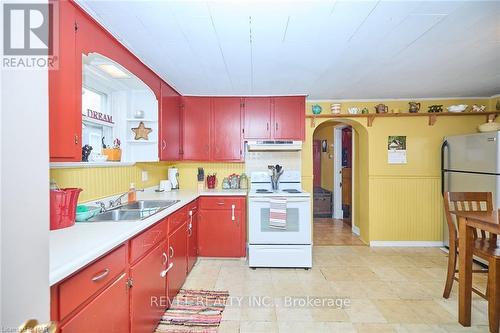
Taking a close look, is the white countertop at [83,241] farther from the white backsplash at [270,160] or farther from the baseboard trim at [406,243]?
the baseboard trim at [406,243]

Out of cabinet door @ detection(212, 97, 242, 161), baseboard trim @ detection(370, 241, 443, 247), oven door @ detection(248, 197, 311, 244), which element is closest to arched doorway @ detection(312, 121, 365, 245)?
baseboard trim @ detection(370, 241, 443, 247)

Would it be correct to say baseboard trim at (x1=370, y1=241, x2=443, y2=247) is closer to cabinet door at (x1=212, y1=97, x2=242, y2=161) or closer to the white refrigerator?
the white refrigerator

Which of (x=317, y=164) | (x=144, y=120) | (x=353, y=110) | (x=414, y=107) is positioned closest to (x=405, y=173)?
(x=414, y=107)

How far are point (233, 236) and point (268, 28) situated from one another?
2437 millimetres

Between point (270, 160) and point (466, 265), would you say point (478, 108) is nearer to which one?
point (466, 265)

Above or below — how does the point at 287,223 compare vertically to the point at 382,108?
below

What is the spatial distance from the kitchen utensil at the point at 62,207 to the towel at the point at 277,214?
204 cm

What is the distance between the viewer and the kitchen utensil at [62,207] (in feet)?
4.76

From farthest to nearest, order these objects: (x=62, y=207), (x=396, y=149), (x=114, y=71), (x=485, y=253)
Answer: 1. (x=396, y=149)
2. (x=114, y=71)
3. (x=485, y=253)
4. (x=62, y=207)

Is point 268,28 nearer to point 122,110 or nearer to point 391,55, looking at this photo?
point 391,55

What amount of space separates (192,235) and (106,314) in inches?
67.6

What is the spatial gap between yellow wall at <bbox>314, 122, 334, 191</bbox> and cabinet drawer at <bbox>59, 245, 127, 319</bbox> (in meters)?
5.48

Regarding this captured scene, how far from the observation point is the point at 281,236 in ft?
10.1

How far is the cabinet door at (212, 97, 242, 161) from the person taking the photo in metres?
3.66
